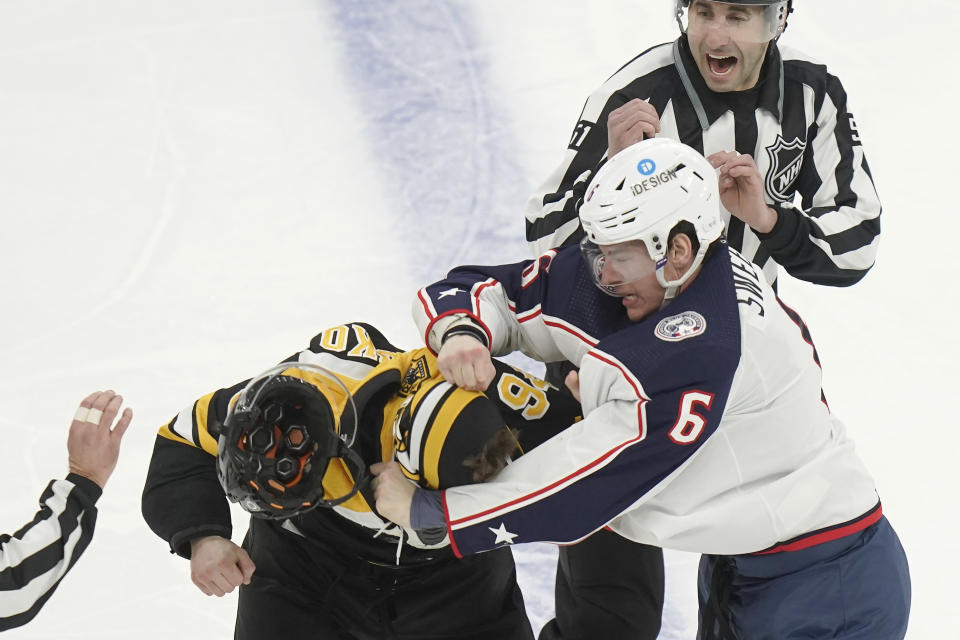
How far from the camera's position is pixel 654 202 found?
2320 mm

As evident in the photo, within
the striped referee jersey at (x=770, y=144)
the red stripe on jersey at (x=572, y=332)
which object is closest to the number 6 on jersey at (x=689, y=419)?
the red stripe on jersey at (x=572, y=332)

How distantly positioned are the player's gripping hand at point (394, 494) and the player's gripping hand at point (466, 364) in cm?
21

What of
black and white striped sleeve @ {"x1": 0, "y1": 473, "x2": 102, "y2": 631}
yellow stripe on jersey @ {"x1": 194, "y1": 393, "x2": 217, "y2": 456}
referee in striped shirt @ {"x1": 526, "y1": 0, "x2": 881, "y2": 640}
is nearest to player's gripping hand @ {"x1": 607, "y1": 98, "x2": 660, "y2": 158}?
referee in striped shirt @ {"x1": 526, "y1": 0, "x2": 881, "y2": 640}

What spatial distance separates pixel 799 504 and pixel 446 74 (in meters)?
3.24

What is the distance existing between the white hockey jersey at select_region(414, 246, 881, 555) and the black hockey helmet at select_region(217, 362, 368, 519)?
25 centimetres

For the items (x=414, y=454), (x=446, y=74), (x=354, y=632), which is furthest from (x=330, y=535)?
Result: (x=446, y=74)

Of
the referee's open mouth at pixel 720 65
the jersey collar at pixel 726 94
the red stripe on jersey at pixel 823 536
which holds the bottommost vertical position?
the red stripe on jersey at pixel 823 536

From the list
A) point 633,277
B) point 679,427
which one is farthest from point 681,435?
point 633,277

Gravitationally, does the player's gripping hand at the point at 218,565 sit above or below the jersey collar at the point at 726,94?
below

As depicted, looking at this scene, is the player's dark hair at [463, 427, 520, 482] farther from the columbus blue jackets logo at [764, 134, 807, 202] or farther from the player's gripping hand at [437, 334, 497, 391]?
the columbus blue jackets logo at [764, 134, 807, 202]

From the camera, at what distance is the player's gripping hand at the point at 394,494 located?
7.43ft

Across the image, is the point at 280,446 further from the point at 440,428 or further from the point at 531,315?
the point at 531,315

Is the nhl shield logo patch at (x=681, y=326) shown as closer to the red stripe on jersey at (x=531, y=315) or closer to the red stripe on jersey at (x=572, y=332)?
the red stripe on jersey at (x=572, y=332)

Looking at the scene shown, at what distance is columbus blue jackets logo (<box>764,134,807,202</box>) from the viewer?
10.3 ft
